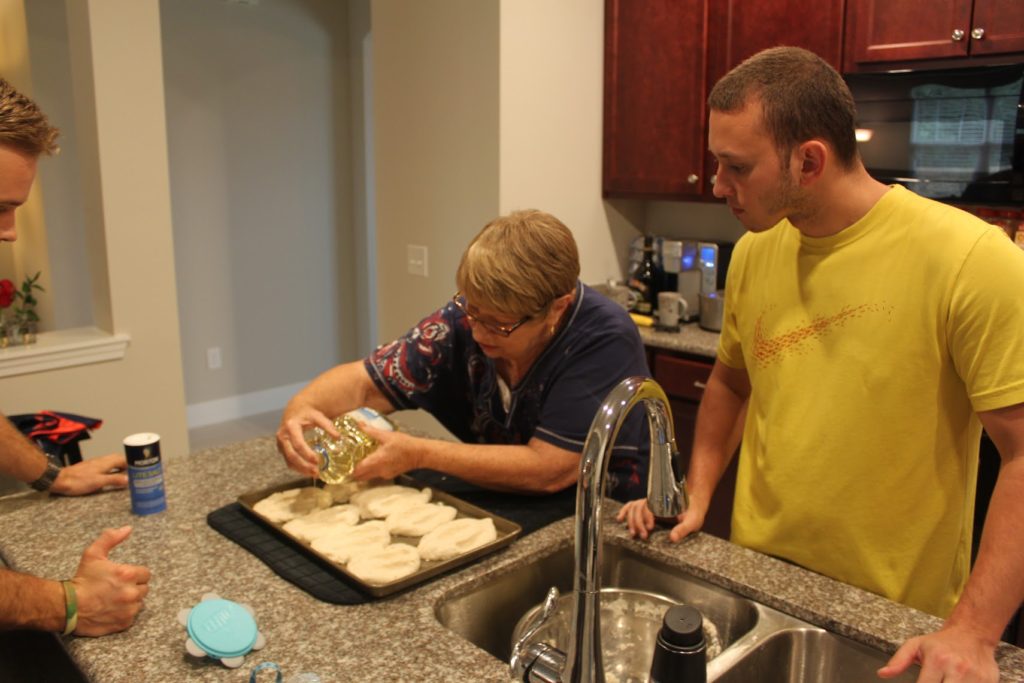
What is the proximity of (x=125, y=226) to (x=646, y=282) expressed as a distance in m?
2.01

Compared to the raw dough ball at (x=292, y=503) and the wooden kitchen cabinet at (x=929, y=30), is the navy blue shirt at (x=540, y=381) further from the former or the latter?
Result: the wooden kitchen cabinet at (x=929, y=30)

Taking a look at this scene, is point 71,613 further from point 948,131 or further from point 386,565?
point 948,131

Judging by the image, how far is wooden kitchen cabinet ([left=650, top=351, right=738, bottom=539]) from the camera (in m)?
2.98

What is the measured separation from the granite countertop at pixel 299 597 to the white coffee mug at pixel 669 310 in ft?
5.74

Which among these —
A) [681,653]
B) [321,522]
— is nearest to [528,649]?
[681,653]

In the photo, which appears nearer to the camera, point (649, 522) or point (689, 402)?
point (649, 522)

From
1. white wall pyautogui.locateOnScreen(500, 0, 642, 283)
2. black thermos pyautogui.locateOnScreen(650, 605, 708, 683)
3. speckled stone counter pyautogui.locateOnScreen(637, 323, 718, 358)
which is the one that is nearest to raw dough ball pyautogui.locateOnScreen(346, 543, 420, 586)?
black thermos pyautogui.locateOnScreen(650, 605, 708, 683)

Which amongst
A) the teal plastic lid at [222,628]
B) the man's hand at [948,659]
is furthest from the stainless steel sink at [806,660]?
the teal plastic lid at [222,628]

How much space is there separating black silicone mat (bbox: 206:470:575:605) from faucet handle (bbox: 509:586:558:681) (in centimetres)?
34

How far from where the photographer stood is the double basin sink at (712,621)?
1.16m

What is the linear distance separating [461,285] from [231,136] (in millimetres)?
3906

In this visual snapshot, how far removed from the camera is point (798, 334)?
142cm

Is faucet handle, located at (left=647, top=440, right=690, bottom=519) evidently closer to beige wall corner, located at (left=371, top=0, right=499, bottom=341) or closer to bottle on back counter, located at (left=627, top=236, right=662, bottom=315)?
beige wall corner, located at (left=371, top=0, right=499, bottom=341)

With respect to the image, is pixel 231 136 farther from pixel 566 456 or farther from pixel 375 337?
pixel 566 456
